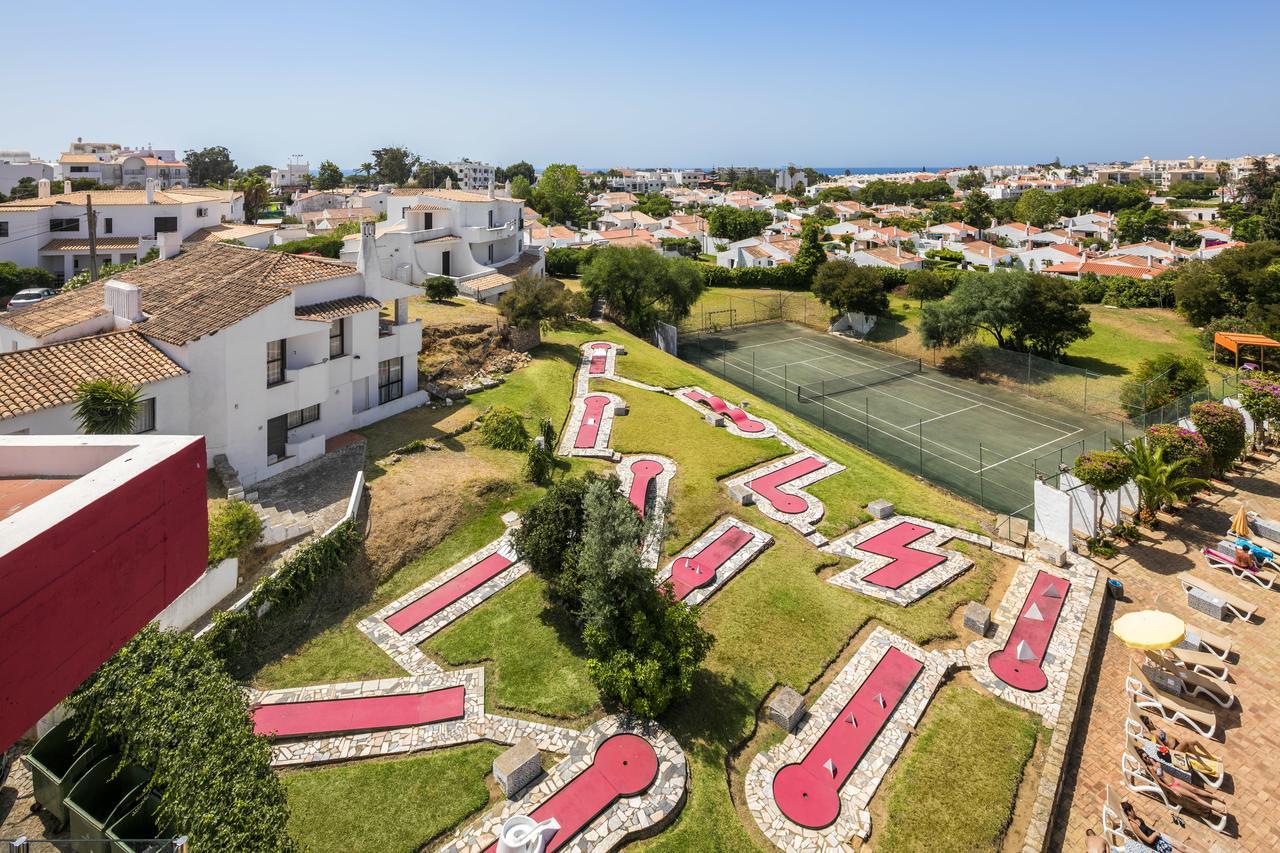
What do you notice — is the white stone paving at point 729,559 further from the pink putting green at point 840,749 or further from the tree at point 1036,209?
the tree at point 1036,209

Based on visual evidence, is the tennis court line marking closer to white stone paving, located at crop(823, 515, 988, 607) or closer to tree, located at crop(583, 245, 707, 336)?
tree, located at crop(583, 245, 707, 336)

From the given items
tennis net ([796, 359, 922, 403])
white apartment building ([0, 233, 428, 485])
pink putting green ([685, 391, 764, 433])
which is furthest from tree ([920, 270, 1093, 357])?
white apartment building ([0, 233, 428, 485])

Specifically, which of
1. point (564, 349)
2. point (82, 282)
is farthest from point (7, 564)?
point (82, 282)

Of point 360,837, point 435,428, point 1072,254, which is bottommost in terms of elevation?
point 360,837

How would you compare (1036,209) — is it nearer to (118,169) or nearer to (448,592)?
(448,592)

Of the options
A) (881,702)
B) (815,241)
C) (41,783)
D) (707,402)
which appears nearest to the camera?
(41,783)

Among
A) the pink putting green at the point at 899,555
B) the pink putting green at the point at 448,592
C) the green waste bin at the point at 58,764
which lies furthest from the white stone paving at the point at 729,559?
the green waste bin at the point at 58,764

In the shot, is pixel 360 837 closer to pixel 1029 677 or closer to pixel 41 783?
pixel 41 783
